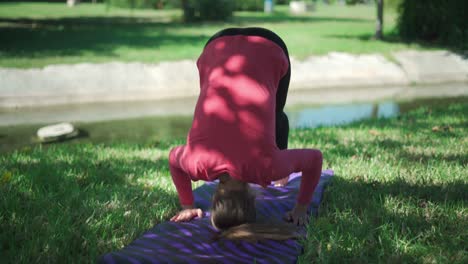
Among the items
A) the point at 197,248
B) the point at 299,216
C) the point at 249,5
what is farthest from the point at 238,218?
the point at 249,5

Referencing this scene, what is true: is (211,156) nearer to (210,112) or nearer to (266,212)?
(210,112)

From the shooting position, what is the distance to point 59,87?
9.44 meters

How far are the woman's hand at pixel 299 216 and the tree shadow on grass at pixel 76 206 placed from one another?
876 millimetres

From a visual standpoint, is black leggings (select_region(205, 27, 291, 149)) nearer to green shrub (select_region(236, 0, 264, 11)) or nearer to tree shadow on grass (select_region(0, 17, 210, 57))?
tree shadow on grass (select_region(0, 17, 210, 57))

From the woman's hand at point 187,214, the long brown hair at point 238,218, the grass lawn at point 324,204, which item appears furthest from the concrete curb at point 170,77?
the long brown hair at point 238,218

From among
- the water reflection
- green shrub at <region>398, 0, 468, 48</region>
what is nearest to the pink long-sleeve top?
the water reflection

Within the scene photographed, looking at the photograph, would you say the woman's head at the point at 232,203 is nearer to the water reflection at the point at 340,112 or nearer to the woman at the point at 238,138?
the woman at the point at 238,138

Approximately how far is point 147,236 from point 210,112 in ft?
2.79

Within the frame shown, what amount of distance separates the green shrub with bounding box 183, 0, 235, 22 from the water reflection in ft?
51.6

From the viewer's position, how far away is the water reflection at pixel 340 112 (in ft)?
26.7

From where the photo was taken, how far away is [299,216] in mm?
3074

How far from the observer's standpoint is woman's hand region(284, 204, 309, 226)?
3.06m

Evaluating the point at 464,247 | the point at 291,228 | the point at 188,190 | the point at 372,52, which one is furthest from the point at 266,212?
the point at 372,52

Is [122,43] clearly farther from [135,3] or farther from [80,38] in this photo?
[135,3]
